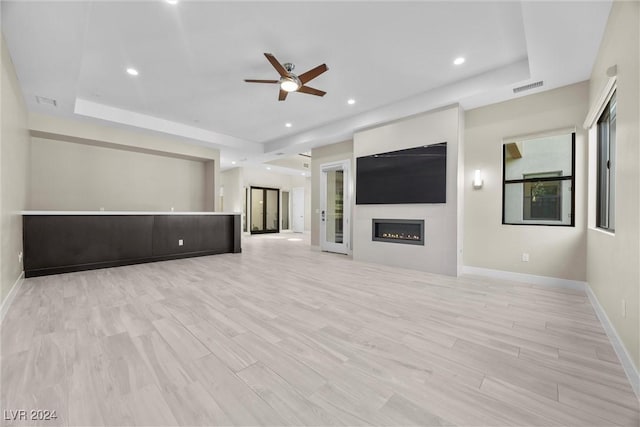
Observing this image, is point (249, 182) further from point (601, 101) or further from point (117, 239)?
point (601, 101)

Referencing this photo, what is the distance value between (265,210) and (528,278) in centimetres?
1050

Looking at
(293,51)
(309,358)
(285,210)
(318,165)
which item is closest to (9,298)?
(309,358)

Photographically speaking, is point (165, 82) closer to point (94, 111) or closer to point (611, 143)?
point (94, 111)

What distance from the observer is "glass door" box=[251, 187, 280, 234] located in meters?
12.2

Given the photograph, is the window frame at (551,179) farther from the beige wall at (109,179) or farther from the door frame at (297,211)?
the door frame at (297,211)

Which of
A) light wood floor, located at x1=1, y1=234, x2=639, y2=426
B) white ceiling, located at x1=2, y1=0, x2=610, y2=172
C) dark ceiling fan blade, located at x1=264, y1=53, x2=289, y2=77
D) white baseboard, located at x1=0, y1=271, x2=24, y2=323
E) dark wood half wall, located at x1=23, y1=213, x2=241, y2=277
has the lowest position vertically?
light wood floor, located at x1=1, y1=234, x2=639, y2=426

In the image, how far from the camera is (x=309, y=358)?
1812mm

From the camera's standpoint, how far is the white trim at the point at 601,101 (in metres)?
2.46

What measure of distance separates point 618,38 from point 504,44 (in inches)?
45.9

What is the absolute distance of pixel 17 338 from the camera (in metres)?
2.05

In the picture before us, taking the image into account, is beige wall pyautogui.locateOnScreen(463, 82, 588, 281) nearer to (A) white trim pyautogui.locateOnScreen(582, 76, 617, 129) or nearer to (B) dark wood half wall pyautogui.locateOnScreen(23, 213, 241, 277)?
(A) white trim pyautogui.locateOnScreen(582, 76, 617, 129)

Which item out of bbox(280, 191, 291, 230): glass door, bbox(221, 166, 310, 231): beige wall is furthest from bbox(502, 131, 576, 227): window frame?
bbox(280, 191, 291, 230): glass door

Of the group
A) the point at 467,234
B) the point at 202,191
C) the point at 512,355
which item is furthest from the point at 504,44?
the point at 202,191

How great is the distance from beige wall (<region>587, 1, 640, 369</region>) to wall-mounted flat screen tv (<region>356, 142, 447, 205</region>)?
7.08 feet
